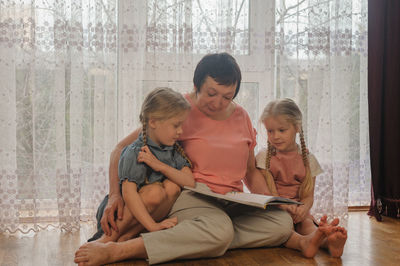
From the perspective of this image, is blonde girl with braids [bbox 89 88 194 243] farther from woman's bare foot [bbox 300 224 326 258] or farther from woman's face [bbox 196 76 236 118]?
woman's bare foot [bbox 300 224 326 258]

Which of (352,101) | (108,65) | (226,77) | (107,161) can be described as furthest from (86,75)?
(352,101)

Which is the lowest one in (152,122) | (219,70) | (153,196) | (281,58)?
(153,196)

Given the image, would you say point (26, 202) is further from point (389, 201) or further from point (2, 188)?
point (389, 201)

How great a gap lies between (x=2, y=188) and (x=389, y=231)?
175 cm

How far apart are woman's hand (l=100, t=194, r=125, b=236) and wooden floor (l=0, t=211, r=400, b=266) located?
6.1 inches

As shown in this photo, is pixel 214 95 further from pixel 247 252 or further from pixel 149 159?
pixel 247 252

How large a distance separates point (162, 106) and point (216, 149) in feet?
0.93

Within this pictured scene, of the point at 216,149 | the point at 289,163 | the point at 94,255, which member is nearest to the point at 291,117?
the point at 289,163

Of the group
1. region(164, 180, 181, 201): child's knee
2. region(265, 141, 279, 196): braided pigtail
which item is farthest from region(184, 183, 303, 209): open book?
region(265, 141, 279, 196): braided pigtail

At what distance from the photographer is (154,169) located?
170cm

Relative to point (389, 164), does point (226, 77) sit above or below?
above

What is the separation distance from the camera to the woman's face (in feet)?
5.67

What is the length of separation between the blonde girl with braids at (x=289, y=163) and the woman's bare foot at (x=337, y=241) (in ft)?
0.52

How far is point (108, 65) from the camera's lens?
217 centimetres
